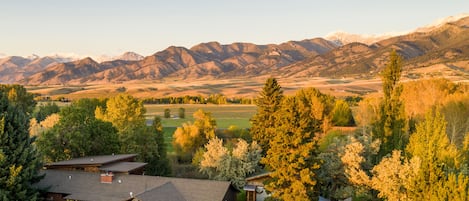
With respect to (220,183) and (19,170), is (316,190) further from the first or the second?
(19,170)

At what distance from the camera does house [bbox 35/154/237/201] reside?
30328 millimetres

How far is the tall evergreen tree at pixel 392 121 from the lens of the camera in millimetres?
39531

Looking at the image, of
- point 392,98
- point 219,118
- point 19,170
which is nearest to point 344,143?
point 392,98

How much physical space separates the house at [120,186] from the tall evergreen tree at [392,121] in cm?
1769

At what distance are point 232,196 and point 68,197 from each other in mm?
14337

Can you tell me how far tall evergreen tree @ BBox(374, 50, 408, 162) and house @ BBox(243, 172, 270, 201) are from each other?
1264 cm

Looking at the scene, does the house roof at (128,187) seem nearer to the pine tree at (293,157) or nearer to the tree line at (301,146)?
the tree line at (301,146)

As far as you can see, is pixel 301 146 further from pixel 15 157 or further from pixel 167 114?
pixel 167 114

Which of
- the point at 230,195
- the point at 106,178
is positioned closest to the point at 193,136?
the point at 106,178

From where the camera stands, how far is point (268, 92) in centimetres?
5438

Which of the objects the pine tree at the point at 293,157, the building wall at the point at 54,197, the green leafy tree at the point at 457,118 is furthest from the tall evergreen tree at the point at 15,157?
the green leafy tree at the point at 457,118

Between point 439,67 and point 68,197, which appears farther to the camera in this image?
point 439,67

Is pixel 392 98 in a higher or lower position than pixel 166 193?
higher

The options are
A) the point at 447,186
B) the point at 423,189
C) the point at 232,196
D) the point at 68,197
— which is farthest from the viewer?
the point at 232,196
